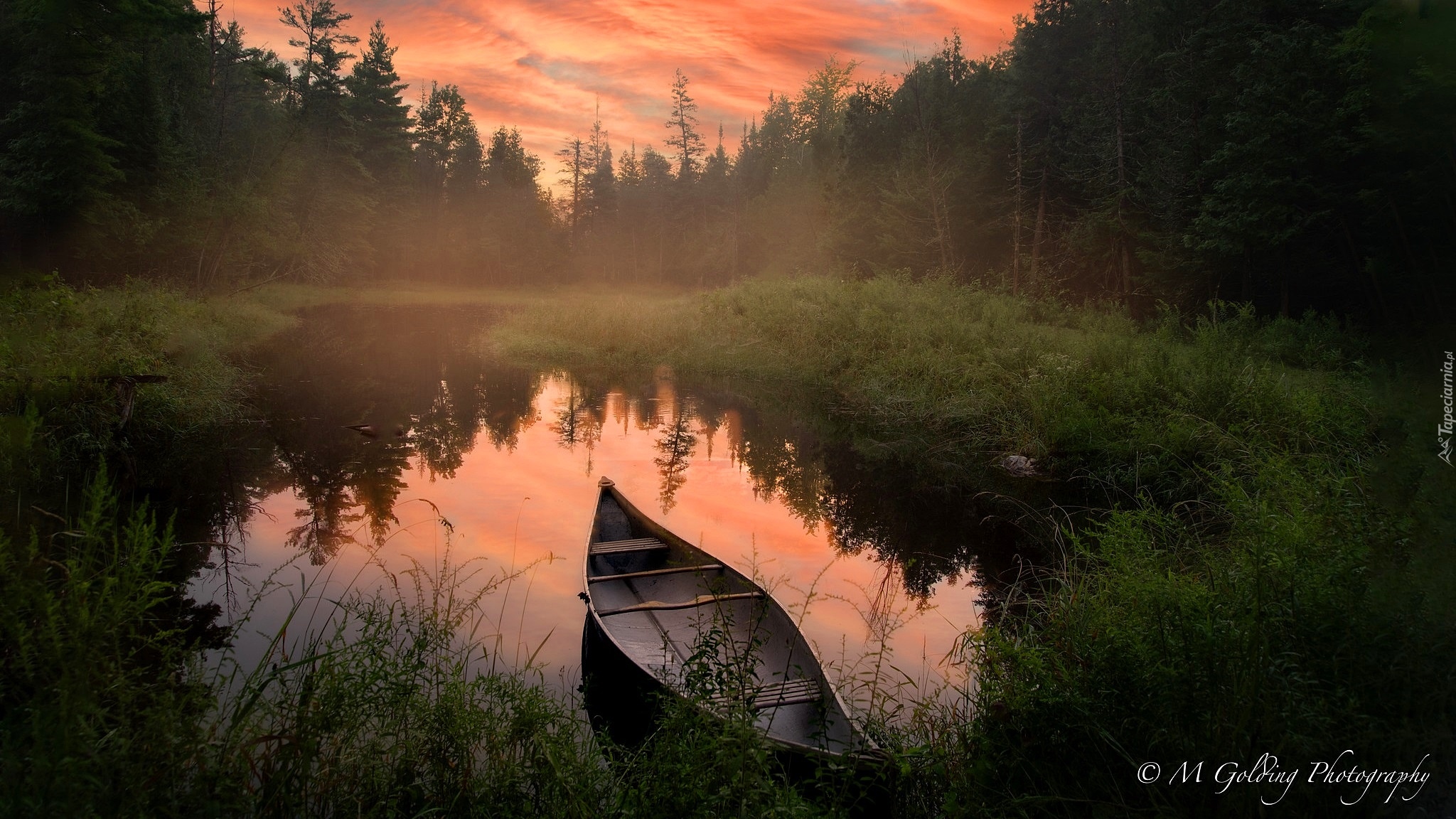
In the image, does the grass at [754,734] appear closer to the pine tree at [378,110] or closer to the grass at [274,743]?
the grass at [274,743]

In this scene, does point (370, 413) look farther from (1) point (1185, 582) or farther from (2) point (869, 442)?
(1) point (1185, 582)

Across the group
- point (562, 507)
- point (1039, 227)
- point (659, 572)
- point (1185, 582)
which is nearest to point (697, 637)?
point (659, 572)

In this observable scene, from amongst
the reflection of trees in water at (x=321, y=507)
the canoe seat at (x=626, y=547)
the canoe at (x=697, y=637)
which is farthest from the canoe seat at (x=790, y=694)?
the reflection of trees in water at (x=321, y=507)

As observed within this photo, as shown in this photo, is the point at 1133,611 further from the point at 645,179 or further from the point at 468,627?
the point at 645,179

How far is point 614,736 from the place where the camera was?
524cm

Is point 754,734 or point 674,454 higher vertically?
point 754,734

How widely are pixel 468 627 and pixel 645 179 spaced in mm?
69283

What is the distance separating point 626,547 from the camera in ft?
25.7

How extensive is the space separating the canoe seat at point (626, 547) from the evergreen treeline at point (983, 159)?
284 inches

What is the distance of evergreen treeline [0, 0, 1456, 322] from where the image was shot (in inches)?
653

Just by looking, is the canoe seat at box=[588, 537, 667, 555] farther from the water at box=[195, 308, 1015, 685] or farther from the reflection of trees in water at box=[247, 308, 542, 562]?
the reflection of trees in water at box=[247, 308, 542, 562]

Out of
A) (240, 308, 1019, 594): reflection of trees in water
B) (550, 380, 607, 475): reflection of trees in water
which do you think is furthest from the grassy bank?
(550, 380, 607, 475): reflection of trees in water

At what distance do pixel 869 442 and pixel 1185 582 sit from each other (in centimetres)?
944

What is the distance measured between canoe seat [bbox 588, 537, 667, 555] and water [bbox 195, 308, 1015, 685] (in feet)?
1.77
